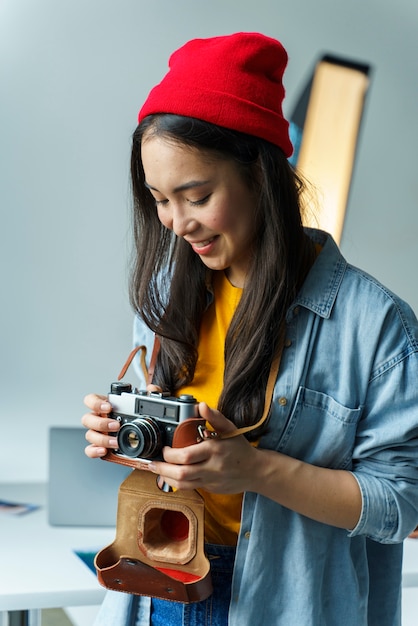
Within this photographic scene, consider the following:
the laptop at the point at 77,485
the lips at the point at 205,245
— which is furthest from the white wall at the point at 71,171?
the lips at the point at 205,245

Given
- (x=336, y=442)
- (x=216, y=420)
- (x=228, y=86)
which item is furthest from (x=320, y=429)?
(x=228, y=86)

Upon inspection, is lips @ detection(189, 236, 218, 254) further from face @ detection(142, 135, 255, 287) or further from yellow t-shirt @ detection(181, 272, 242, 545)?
yellow t-shirt @ detection(181, 272, 242, 545)

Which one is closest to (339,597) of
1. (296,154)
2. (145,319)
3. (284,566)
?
(284,566)

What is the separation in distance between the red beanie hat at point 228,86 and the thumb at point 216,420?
36 cm

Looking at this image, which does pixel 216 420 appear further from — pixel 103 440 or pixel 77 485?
pixel 77 485

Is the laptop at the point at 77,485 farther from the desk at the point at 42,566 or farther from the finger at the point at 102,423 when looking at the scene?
the finger at the point at 102,423

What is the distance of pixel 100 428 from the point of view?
1112 mm

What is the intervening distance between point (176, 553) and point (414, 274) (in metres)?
2.06

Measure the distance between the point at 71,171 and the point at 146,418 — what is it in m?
1.57

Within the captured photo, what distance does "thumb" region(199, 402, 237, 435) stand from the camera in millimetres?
979

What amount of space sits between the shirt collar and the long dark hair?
19 mm

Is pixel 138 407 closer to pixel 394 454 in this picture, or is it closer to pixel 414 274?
pixel 394 454

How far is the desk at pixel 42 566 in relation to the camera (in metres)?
1.53

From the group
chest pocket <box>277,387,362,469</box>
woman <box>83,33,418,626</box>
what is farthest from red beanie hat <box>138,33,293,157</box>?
chest pocket <box>277,387,362,469</box>
